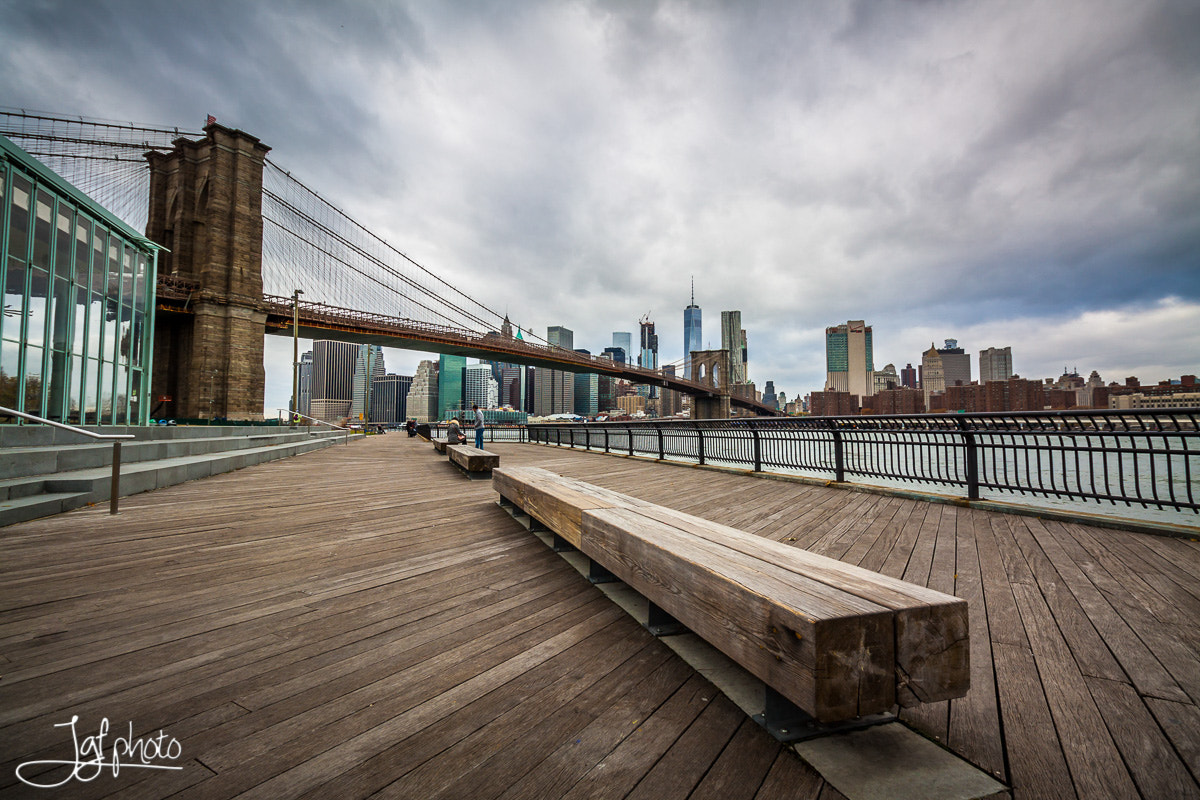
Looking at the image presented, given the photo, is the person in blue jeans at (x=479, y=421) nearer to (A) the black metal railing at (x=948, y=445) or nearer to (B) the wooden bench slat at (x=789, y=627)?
(A) the black metal railing at (x=948, y=445)

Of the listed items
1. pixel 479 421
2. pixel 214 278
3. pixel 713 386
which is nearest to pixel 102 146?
pixel 214 278

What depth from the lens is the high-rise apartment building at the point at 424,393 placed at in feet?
261

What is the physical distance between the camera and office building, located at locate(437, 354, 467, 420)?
7911 cm

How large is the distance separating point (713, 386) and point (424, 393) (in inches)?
1979

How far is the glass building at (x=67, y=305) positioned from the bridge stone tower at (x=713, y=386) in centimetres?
3146

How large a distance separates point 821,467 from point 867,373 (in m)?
116

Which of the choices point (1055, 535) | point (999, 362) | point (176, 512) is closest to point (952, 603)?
point (1055, 535)

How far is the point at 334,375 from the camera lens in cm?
9138

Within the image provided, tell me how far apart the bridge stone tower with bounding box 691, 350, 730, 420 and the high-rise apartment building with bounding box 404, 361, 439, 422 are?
149 feet

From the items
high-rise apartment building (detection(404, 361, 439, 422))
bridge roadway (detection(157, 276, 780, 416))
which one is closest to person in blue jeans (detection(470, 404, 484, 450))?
bridge roadway (detection(157, 276, 780, 416))

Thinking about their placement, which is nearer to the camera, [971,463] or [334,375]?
[971,463]

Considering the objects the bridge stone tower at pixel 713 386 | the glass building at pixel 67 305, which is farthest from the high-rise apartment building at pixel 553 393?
the glass building at pixel 67 305

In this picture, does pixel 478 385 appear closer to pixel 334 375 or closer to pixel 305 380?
pixel 334 375
